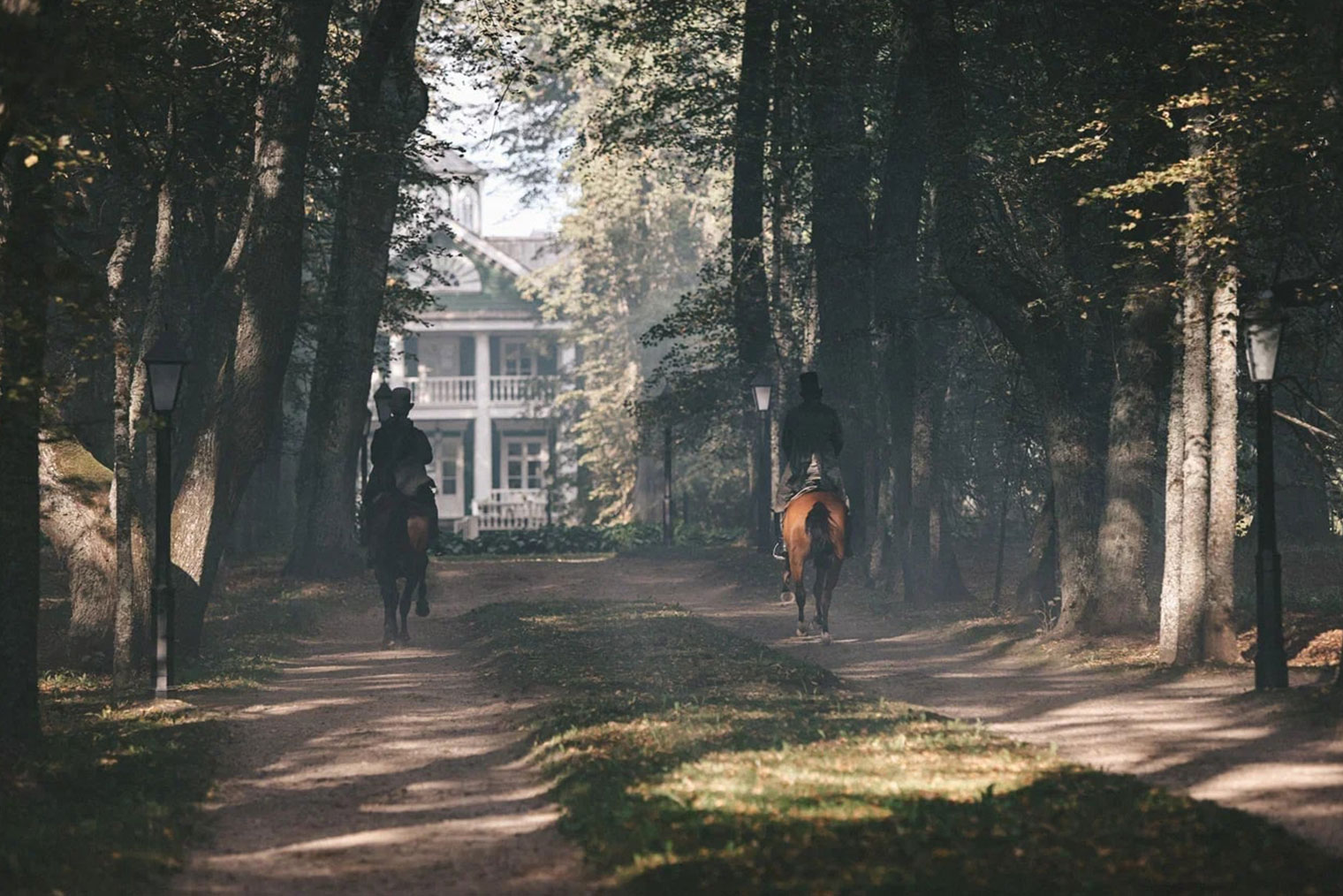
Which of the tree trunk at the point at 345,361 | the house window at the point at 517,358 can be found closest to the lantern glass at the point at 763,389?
the tree trunk at the point at 345,361

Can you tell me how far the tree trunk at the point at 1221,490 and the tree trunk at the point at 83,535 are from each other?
34.5 ft

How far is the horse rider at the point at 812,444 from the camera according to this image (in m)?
19.5

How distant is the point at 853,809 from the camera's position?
344 inches

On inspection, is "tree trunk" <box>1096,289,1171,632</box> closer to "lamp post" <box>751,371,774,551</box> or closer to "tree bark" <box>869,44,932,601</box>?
"tree bark" <box>869,44,932,601</box>

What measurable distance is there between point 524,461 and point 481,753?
5269 centimetres

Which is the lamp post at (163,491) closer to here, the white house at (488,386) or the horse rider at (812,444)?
the horse rider at (812,444)

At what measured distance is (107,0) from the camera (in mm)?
14281

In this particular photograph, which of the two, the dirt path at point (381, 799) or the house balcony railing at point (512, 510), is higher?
the house balcony railing at point (512, 510)

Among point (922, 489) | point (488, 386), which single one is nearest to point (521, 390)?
point (488, 386)

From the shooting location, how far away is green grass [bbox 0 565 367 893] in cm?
846

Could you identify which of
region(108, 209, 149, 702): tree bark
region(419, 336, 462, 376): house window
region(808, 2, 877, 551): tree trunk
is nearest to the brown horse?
region(808, 2, 877, 551): tree trunk

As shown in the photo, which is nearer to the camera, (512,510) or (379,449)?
(379,449)

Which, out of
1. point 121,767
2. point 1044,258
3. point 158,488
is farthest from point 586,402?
point 121,767

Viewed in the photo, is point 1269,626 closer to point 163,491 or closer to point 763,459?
point 163,491
